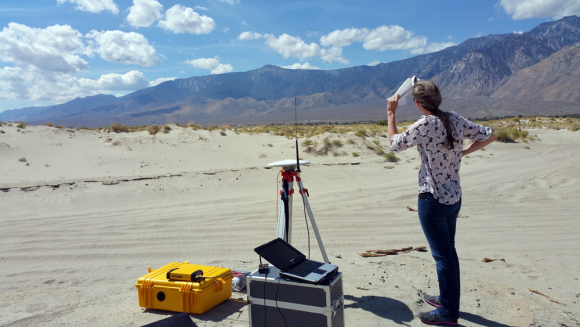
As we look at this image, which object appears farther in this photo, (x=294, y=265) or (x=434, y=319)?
(x=434, y=319)

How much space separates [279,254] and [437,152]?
142 centimetres

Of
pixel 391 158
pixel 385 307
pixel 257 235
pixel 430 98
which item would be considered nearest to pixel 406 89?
pixel 430 98

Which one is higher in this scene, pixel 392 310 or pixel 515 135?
pixel 515 135

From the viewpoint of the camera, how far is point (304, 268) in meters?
2.63

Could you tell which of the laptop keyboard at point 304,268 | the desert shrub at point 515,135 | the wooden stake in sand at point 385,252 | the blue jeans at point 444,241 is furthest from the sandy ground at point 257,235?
the desert shrub at point 515,135

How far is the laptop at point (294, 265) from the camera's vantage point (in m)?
2.49

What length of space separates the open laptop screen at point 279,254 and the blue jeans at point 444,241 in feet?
3.33

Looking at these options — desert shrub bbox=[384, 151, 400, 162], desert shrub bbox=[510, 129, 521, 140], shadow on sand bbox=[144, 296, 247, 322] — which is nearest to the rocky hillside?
desert shrub bbox=[510, 129, 521, 140]

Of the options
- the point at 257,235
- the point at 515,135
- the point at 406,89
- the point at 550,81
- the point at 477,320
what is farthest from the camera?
the point at 550,81

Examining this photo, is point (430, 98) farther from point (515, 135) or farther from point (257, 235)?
point (515, 135)

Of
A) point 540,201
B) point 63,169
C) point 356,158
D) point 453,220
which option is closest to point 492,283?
point 453,220

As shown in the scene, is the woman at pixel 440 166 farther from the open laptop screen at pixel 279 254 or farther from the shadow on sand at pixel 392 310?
the open laptop screen at pixel 279 254

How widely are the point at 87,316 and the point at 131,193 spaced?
6.17m

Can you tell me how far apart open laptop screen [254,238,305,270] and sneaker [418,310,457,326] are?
1183mm
